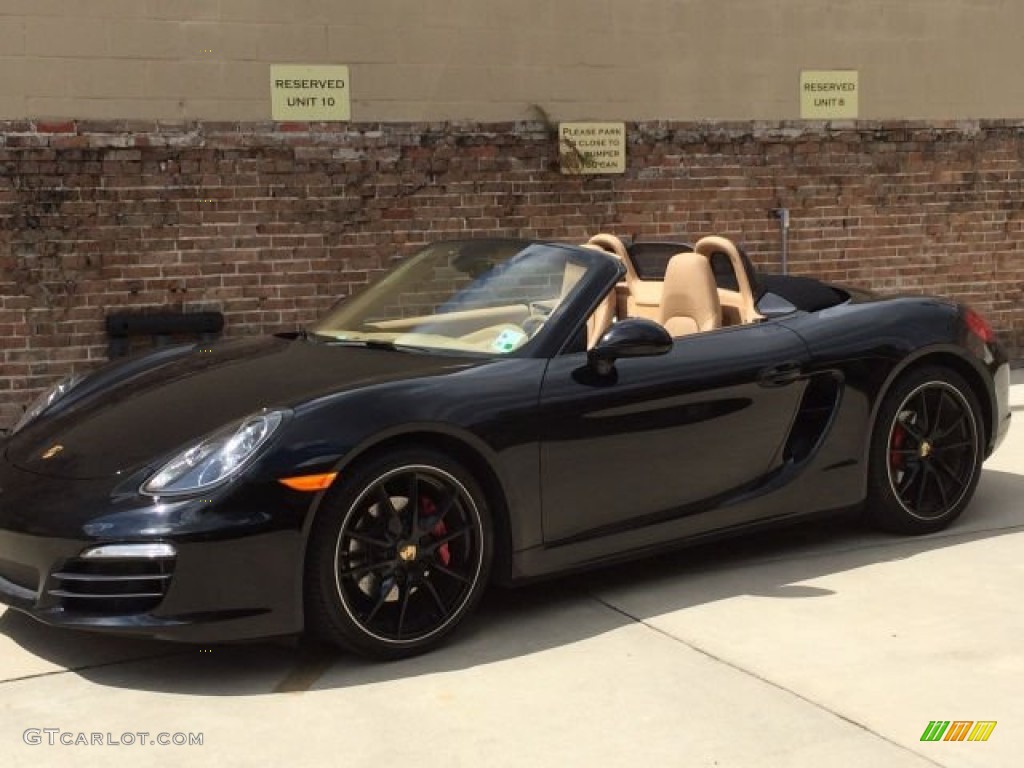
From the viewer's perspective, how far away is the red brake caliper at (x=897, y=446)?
18.6ft

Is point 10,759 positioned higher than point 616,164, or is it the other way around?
point 616,164

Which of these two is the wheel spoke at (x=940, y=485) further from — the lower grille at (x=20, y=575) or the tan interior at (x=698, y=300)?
the lower grille at (x=20, y=575)

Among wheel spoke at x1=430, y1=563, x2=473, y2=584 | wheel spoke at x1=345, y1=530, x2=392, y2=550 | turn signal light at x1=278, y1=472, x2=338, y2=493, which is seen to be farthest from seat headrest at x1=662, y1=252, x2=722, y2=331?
turn signal light at x1=278, y1=472, x2=338, y2=493

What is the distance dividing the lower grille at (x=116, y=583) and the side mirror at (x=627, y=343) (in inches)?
66.7

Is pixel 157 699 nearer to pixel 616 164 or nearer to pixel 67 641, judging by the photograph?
pixel 67 641

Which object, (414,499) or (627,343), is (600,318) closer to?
(627,343)

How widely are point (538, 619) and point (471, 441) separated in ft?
2.57

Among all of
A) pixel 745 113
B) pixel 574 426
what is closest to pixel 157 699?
pixel 574 426

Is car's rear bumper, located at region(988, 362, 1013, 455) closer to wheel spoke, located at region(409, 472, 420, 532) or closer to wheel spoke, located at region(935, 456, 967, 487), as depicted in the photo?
wheel spoke, located at region(935, 456, 967, 487)

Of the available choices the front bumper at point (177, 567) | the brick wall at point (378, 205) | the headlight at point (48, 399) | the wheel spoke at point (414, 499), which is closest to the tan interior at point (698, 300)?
the wheel spoke at point (414, 499)

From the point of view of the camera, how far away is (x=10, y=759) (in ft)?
11.9

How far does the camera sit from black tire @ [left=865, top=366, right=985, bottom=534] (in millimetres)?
5648

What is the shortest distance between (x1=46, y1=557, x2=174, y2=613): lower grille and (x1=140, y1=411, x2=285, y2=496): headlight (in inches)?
8.9

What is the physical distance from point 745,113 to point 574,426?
6065 mm
